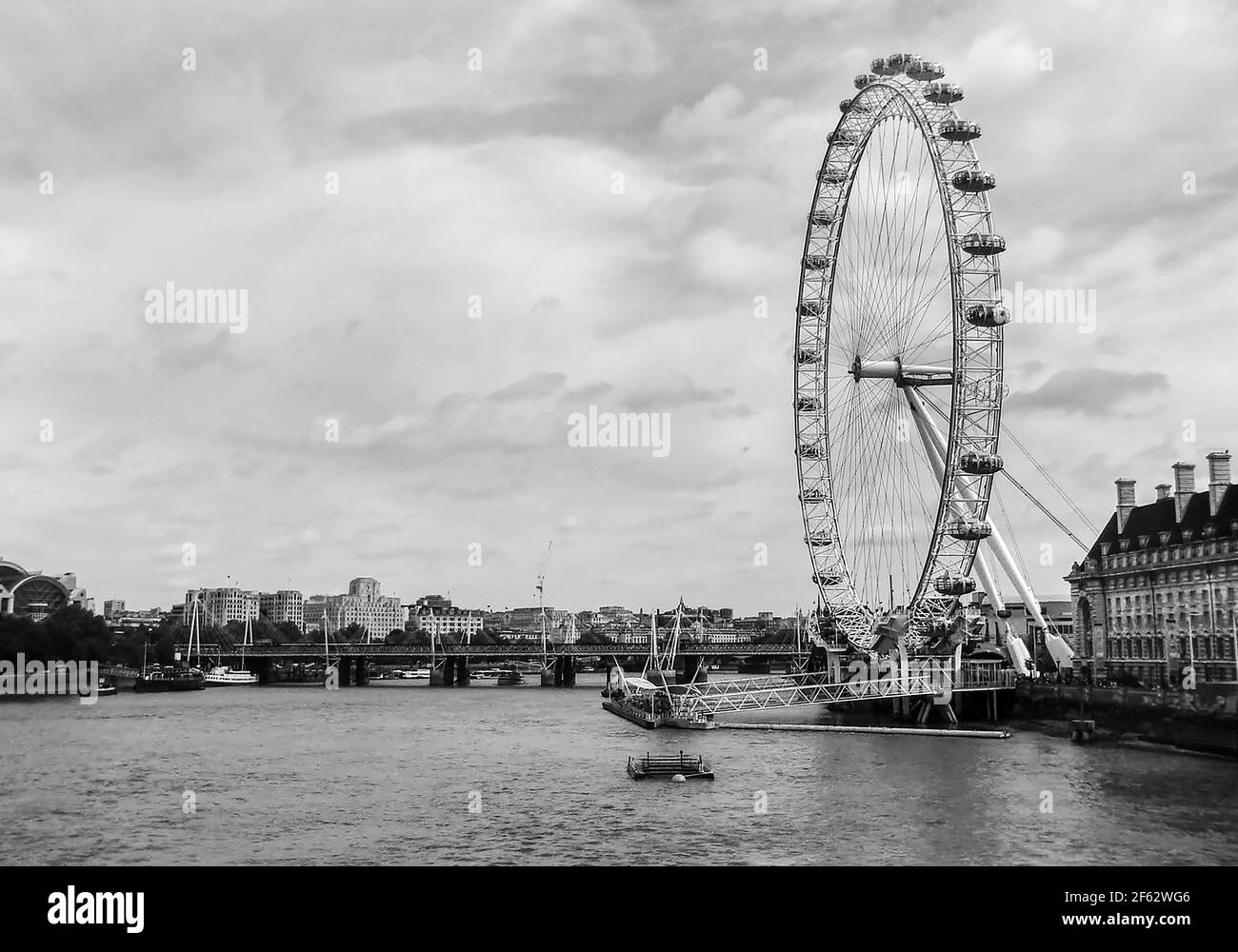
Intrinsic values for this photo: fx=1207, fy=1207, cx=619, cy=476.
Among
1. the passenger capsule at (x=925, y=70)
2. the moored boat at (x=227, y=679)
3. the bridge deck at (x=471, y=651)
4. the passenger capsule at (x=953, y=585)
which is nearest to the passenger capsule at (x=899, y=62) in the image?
the passenger capsule at (x=925, y=70)

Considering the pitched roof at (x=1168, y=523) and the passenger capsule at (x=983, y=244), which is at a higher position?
the passenger capsule at (x=983, y=244)

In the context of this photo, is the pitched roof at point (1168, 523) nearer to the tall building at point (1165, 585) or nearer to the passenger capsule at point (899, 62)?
the tall building at point (1165, 585)

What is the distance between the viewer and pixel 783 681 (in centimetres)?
13250

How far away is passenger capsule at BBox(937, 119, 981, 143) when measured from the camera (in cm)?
6200

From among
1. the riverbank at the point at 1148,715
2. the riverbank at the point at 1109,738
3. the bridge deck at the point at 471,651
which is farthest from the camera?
the bridge deck at the point at 471,651

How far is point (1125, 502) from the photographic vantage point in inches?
3447

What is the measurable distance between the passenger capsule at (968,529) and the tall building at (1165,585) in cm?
1403

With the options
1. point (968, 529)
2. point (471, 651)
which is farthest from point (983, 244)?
point (471, 651)

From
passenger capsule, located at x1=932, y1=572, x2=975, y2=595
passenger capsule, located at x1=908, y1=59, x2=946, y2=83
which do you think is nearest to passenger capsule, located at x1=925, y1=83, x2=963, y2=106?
passenger capsule, located at x1=908, y1=59, x2=946, y2=83

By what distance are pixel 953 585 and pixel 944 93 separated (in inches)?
1033

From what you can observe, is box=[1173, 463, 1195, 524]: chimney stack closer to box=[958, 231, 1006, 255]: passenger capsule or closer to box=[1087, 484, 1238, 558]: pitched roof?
box=[1087, 484, 1238, 558]: pitched roof

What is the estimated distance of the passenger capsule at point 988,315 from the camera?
62531 millimetres
